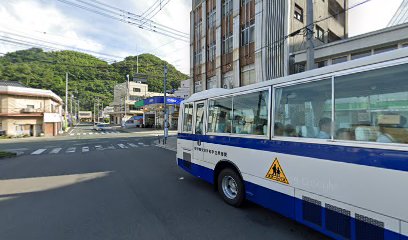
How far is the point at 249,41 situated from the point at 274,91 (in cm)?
1350

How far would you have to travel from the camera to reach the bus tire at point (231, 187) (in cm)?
463

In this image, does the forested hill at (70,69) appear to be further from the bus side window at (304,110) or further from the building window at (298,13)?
the bus side window at (304,110)

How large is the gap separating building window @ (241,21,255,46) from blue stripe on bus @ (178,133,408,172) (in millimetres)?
13627

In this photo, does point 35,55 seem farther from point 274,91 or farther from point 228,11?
point 274,91

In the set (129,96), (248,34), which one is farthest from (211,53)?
(129,96)

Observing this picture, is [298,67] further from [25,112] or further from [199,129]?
[25,112]

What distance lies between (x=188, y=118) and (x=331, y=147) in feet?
14.9

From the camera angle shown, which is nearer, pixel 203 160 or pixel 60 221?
pixel 60 221

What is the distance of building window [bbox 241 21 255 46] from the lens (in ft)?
51.3

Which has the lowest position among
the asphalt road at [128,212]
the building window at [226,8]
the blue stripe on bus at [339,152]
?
the asphalt road at [128,212]

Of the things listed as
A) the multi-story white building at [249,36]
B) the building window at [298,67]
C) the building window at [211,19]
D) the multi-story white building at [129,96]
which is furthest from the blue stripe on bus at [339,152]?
the multi-story white building at [129,96]

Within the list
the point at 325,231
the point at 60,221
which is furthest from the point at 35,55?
the point at 325,231

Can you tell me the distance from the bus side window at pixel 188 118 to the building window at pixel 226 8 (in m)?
14.8

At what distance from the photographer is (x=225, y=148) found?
497cm
